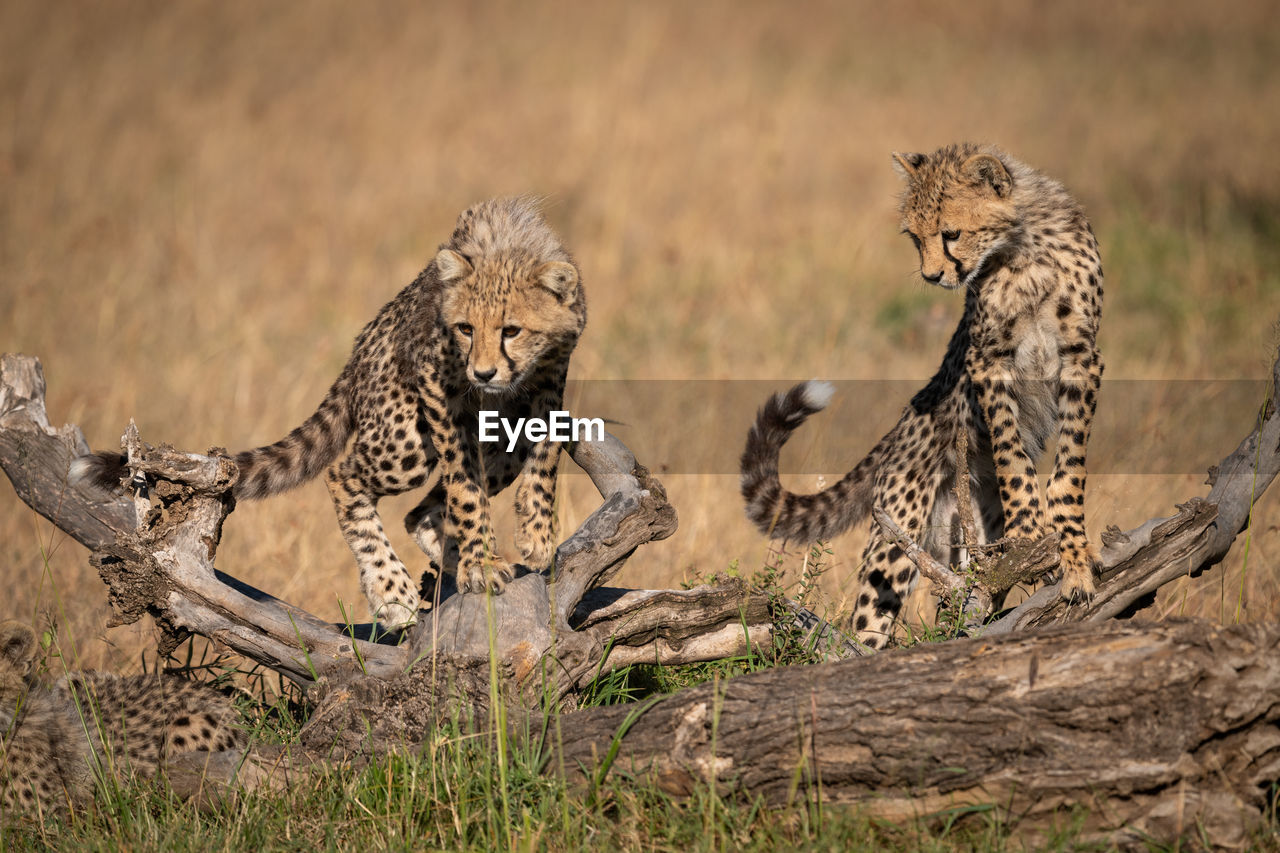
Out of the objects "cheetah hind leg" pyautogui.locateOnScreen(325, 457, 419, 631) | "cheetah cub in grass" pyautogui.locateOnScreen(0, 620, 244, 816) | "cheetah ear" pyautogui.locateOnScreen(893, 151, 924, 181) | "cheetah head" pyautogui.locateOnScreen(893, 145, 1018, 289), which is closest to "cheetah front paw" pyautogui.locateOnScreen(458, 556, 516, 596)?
"cheetah cub in grass" pyautogui.locateOnScreen(0, 620, 244, 816)

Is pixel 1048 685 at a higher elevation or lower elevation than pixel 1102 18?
lower

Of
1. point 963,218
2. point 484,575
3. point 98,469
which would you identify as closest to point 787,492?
point 963,218

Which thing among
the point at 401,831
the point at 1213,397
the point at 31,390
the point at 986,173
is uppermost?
the point at 1213,397

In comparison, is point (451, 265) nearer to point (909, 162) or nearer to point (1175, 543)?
point (909, 162)

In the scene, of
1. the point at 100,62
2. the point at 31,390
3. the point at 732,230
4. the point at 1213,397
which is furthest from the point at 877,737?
the point at 100,62

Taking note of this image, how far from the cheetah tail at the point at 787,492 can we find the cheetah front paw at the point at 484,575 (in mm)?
1060

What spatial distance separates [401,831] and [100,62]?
12.2 meters

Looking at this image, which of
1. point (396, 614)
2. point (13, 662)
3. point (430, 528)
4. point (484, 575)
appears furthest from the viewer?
point (430, 528)

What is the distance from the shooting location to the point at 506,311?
12.8ft

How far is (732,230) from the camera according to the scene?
10.7 meters

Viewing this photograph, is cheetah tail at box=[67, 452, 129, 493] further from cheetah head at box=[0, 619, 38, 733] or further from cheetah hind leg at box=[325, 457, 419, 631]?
cheetah hind leg at box=[325, 457, 419, 631]

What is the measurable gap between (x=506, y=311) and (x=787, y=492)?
1377 millimetres

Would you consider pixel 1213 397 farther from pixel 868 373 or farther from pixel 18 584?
pixel 18 584

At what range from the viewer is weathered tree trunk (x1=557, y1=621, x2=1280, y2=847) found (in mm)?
2662
